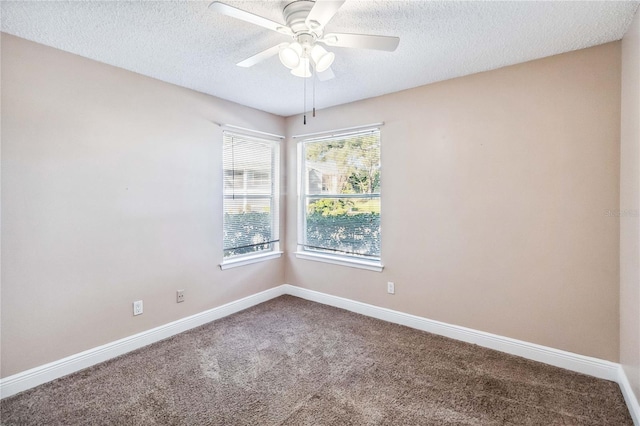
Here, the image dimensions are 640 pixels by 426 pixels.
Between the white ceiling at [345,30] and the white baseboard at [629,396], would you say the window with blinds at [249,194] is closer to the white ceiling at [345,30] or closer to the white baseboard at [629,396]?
the white ceiling at [345,30]

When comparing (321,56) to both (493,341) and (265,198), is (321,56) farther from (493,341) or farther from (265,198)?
(493,341)

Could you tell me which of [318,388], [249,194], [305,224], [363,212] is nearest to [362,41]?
[363,212]

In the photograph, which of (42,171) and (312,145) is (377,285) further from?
(42,171)

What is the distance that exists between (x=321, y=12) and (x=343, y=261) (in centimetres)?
260

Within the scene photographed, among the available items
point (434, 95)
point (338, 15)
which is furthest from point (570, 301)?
point (338, 15)

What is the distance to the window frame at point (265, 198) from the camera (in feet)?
11.1

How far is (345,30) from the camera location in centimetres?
197

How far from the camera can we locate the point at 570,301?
2.29m

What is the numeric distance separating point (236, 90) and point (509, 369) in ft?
11.0

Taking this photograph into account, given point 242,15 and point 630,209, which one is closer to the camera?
point 242,15

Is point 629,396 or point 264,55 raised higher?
point 264,55

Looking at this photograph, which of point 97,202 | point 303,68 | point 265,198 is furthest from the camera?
point 265,198

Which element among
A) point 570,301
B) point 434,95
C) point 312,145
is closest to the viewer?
point 570,301

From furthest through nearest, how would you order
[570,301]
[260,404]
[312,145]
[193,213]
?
[312,145]
[193,213]
[570,301]
[260,404]
